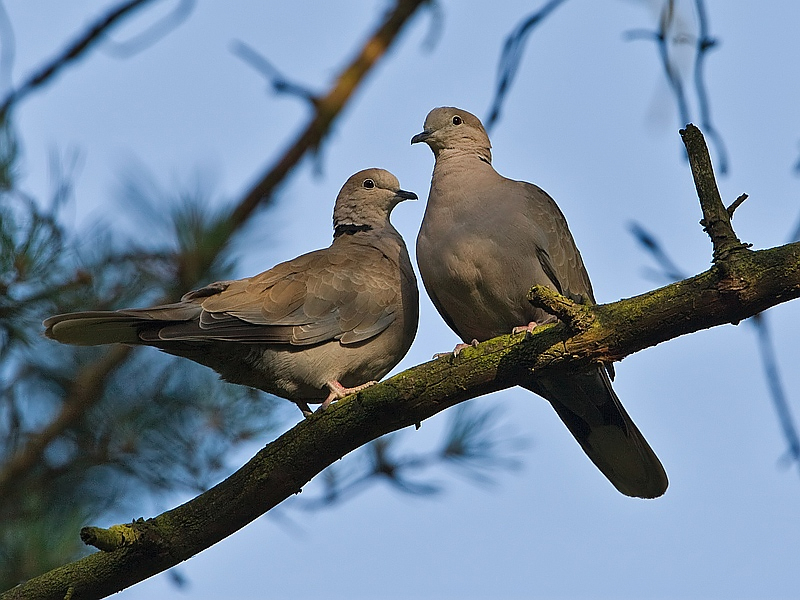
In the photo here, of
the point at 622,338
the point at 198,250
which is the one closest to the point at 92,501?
the point at 198,250

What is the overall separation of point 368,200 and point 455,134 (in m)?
0.54

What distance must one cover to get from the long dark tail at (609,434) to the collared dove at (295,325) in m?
0.62

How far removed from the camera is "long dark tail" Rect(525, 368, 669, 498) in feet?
12.8

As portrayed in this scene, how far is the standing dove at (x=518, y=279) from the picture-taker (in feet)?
12.7

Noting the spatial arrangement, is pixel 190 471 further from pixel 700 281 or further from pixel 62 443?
pixel 700 281

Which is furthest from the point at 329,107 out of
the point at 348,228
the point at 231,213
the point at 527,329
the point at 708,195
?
the point at 708,195

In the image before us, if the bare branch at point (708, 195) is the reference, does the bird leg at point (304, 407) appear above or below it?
above

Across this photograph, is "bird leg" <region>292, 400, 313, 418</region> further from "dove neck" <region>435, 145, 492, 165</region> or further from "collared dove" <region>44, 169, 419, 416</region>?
"dove neck" <region>435, 145, 492, 165</region>

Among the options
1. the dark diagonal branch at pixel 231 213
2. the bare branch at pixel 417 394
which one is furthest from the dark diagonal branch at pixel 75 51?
the bare branch at pixel 417 394

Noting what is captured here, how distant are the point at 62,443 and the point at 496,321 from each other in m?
1.70

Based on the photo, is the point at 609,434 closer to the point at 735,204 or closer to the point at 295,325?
the point at 295,325

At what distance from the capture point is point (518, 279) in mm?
3844

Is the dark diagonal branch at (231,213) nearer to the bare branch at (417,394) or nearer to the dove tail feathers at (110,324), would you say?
the dove tail feathers at (110,324)

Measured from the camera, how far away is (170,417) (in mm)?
4453
